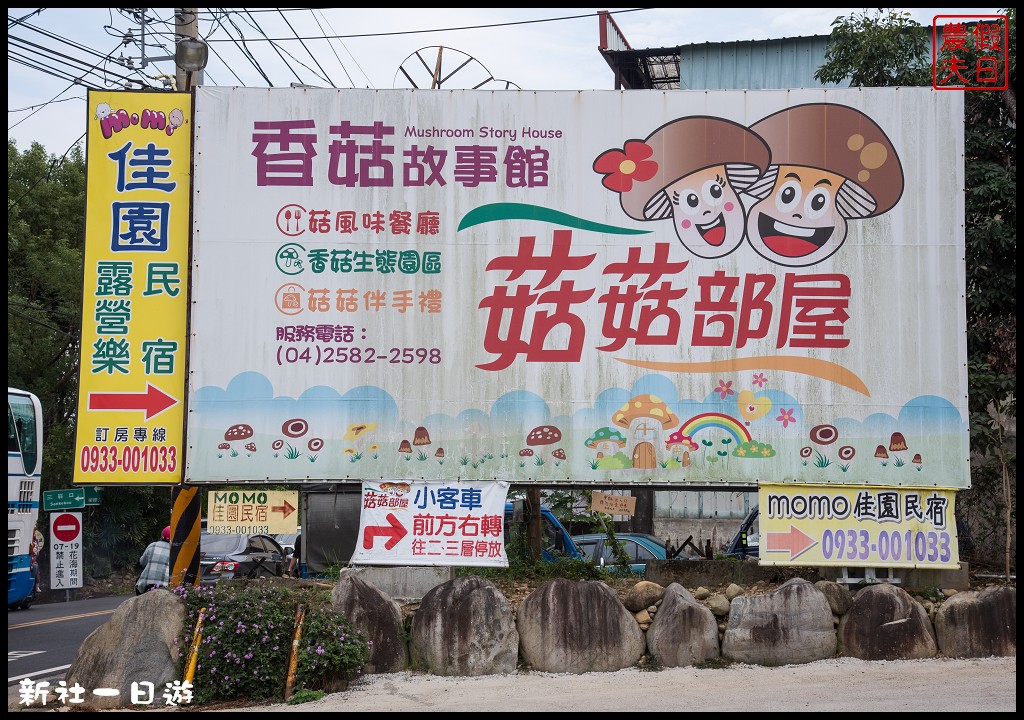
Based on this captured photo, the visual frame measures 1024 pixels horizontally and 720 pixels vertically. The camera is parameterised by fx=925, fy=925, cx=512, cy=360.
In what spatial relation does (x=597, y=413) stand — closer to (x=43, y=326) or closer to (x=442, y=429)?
(x=442, y=429)

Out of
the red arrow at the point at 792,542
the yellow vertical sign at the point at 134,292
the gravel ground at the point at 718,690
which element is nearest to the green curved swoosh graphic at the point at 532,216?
the yellow vertical sign at the point at 134,292

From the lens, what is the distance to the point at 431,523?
1075 cm

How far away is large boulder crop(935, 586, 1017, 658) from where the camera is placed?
399 inches

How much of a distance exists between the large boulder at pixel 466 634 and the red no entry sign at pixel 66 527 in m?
11.7

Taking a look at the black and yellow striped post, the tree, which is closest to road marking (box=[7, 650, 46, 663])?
the black and yellow striped post

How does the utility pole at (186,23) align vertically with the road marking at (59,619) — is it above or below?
above

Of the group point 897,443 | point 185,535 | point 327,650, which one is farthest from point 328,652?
point 897,443

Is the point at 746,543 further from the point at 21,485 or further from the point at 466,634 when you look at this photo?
the point at 21,485

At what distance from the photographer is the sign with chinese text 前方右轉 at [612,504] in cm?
1126

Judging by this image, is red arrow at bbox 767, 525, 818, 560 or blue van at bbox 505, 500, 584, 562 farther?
blue van at bbox 505, 500, 584, 562

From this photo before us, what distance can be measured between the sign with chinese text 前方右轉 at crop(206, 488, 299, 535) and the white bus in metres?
8.11

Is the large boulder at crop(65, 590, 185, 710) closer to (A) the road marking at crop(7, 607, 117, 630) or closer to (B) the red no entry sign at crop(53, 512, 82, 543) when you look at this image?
(A) the road marking at crop(7, 607, 117, 630)

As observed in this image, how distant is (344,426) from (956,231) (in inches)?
297

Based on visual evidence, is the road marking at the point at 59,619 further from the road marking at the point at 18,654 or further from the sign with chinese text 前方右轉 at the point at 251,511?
the sign with chinese text 前方右轉 at the point at 251,511
